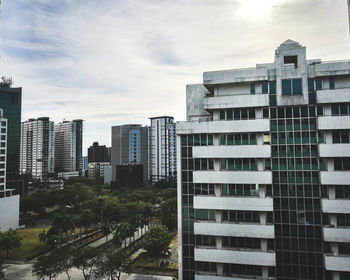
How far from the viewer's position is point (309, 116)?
85.9 feet

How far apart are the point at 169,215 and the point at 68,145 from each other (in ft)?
480

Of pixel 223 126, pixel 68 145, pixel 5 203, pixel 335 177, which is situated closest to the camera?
pixel 335 177

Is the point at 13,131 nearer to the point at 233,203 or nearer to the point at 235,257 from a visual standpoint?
the point at 233,203

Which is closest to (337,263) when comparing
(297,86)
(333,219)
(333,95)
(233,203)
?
(333,219)

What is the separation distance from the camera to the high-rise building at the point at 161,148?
421ft

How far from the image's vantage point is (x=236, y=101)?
89.9ft

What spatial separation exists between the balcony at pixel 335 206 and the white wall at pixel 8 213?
62966 mm

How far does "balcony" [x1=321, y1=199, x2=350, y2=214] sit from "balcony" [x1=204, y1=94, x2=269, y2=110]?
1093cm

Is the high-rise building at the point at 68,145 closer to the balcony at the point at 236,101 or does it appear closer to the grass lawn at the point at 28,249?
the grass lawn at the point at 28,249

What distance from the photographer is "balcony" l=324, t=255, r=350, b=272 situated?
23.7 m

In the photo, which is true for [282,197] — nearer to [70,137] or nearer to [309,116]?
[309,116]

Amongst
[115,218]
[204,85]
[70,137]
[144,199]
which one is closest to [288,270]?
[204,85]

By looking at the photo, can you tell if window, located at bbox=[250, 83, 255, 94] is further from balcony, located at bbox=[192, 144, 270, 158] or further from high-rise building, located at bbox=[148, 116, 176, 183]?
high-rise building, located at bbox=[148, 116, 176, 183]

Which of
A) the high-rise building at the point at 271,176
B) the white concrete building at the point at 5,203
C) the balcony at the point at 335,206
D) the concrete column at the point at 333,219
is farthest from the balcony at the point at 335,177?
the white concrete building at the point at 5,203
